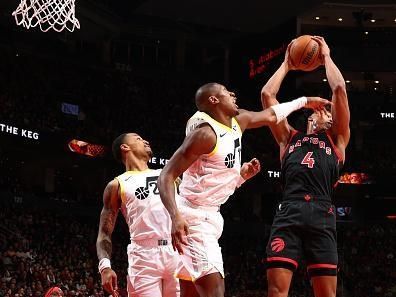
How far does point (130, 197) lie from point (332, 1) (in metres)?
24.8

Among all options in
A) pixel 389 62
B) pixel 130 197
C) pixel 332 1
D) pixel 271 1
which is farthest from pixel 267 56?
pixel 130 197

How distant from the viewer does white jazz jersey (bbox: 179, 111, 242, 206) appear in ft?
15.8

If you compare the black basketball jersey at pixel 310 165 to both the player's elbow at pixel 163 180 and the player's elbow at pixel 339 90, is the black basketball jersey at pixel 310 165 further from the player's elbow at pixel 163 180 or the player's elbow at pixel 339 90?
the player's elbow at pixel 163 180

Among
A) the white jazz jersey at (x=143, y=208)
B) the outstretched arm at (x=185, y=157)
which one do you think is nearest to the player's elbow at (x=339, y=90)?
the outstretched arm at (x=185, y=157)

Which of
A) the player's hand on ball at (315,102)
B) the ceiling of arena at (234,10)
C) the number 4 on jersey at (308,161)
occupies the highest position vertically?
the ceiling of arena at (234,10)

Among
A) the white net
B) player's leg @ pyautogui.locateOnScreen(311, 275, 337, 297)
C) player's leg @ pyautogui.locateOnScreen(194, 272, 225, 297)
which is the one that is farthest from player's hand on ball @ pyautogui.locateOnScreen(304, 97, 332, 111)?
the white net

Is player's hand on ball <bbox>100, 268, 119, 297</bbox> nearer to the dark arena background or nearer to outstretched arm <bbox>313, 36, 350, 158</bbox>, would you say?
outstretched arm <bbox>313, 36, 350, 158</bbox>

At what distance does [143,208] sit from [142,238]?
10.5 inches

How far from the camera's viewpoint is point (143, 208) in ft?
19.8

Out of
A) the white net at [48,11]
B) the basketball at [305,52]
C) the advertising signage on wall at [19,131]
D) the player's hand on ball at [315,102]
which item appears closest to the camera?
the player's hand on ball at [315,102]

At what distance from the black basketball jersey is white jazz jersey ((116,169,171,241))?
1.10 m

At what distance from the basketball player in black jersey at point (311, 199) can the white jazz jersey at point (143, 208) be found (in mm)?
1011

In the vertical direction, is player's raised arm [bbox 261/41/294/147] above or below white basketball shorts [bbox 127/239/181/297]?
above

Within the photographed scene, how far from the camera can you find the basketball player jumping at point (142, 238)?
5746 mm
